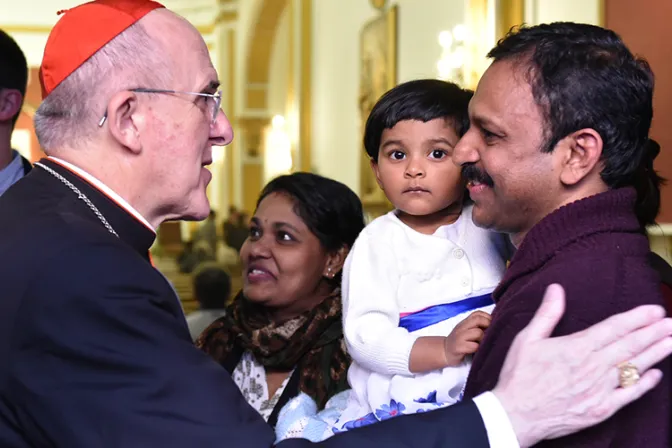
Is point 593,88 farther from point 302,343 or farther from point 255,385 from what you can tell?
point 255,385

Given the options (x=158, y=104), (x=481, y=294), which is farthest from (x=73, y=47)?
(x=481, y=294)

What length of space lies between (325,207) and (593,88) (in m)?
1.72

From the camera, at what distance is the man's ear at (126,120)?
1977mm

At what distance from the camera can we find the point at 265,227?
141 inches

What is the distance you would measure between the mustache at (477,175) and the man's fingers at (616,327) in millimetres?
472

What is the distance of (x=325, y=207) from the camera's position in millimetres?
3551

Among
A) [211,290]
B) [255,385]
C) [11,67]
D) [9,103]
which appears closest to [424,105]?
[255,385]

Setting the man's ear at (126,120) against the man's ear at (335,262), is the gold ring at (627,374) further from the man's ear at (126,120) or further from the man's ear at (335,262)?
the man's ear at (335,262)

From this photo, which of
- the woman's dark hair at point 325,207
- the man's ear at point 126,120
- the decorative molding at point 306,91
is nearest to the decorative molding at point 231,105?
the decorative molding at point 306,91

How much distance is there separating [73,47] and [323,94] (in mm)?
11559

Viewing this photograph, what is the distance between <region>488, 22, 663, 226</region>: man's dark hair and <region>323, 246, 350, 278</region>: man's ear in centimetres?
164

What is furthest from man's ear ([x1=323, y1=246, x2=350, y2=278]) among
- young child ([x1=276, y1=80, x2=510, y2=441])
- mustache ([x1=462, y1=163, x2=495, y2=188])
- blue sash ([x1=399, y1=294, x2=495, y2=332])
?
mustache ([x1=462, y1=163, x2=495, y2=188])

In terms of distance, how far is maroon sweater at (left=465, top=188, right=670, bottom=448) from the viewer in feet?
5.91

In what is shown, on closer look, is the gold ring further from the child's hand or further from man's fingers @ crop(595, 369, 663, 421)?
the child's hand
